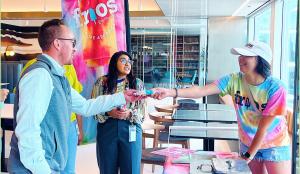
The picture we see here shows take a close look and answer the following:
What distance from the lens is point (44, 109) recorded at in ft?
4.88

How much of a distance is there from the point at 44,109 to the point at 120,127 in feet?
4.63

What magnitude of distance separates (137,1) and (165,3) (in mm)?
2003

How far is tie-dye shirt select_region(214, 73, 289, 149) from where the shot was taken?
2.02 m

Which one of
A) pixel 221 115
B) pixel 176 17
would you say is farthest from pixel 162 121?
pixel 176 17

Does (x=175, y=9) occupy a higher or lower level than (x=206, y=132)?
higher

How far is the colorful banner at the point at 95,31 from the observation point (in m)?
4.09

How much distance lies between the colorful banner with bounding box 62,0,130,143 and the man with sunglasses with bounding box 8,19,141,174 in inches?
96.2

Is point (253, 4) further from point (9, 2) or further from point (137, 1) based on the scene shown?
point (9, 2)

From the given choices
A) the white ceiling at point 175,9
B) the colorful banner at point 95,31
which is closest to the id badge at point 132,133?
the colorful banner at point 95,31

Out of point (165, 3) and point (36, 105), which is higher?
point (165, 3)

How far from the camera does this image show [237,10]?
26.1 ft

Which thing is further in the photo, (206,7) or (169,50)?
(169,50)

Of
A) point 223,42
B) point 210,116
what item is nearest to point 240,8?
point 223,42

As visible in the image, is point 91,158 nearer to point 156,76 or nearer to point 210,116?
point 210,116
